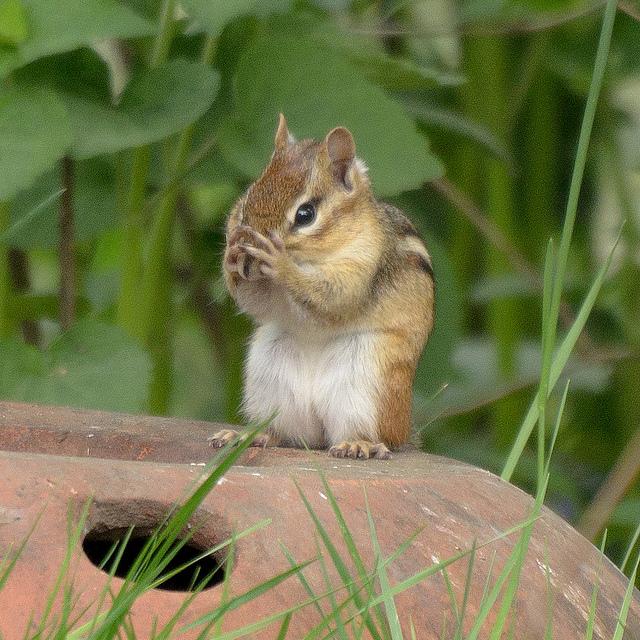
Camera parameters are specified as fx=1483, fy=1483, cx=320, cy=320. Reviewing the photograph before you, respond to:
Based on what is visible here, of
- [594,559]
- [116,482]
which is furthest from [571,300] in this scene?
[116,482]

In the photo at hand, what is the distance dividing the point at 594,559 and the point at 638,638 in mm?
169

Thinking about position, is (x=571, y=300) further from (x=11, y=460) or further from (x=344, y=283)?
(x=11, y=460)

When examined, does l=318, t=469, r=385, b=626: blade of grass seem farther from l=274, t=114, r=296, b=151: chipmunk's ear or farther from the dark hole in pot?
l=274, t=114, r=296, b=151: chipmunk's ear

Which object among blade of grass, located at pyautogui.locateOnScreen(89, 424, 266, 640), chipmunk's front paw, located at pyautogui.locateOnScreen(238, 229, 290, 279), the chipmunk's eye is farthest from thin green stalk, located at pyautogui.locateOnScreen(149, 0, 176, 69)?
blade of grass, located at pyautogui.locateOnScreen(89, 424, 266, 640)

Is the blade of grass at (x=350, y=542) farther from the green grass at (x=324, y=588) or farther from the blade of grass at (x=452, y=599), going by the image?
the blade of grass at (x=452, y=599)

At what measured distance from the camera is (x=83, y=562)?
1.84m

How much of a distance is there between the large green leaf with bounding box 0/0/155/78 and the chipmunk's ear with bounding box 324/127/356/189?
481mm

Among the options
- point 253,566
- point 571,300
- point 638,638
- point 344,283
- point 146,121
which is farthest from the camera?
point 571,300

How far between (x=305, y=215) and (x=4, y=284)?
102 centimetres

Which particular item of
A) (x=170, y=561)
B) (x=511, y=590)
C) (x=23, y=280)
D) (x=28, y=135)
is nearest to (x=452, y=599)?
(x=511, y=590)

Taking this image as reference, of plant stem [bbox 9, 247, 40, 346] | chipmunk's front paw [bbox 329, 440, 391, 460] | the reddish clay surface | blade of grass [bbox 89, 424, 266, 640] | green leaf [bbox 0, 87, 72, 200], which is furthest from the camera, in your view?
plant stem [bbox 9, 247, 40, 346]

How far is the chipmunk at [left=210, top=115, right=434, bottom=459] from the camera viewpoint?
3.07 m

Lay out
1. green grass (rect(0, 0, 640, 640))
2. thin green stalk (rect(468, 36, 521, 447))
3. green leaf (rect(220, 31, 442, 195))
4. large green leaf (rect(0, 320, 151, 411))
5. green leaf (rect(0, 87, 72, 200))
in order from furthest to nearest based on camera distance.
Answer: thin green stalk (rect(468, 36, 521, 447))
green leaf (rect(220, 31, 442, 195))
large green leaf (rect(0, 320, 151, 411))
green leaf (rect(0, 87, 72, 200))
green grass (rect(0, 0, 640, 640))

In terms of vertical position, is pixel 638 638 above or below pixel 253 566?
below
